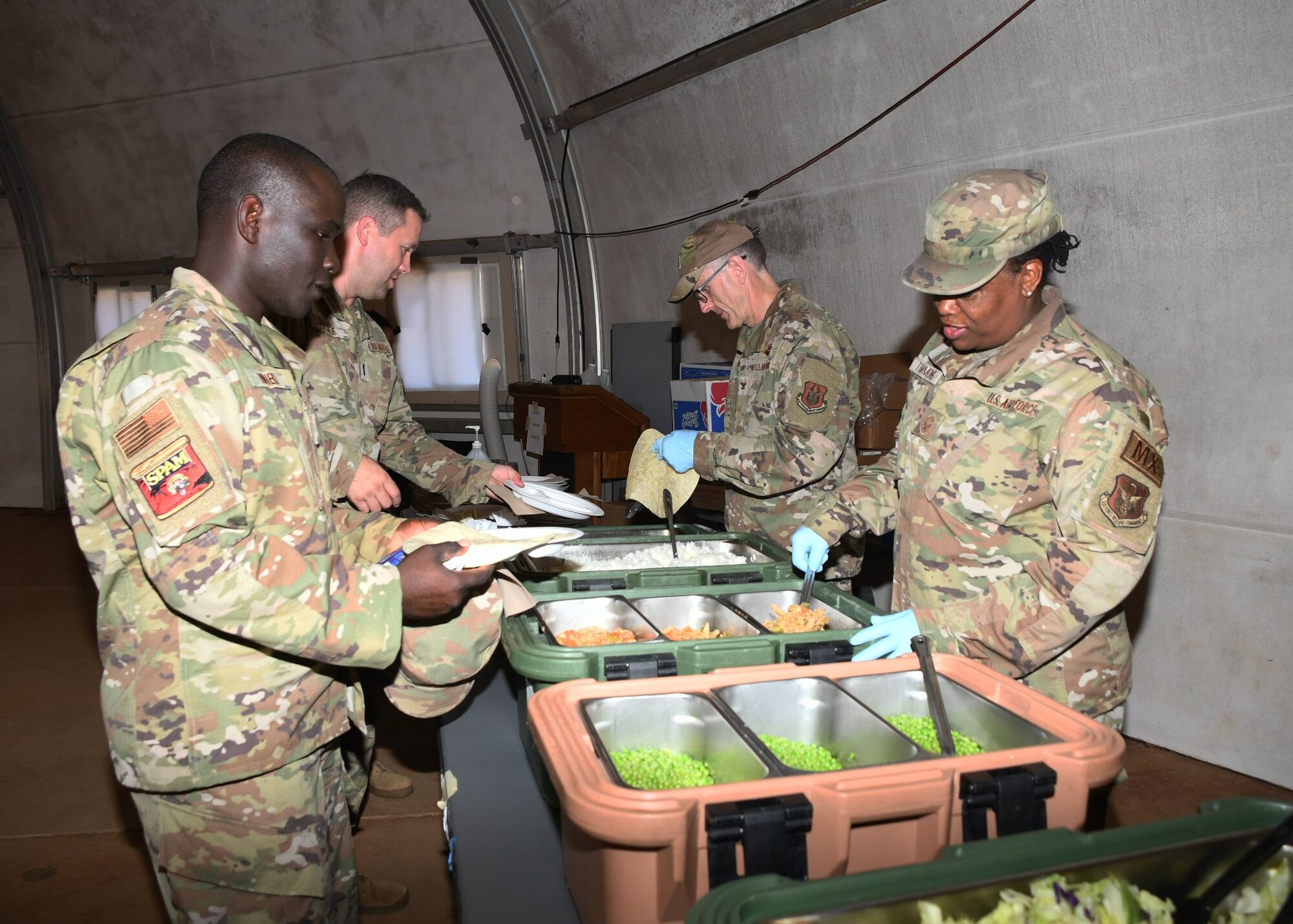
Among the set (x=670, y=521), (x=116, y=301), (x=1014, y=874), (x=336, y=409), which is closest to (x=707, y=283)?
(x=670, y=521)

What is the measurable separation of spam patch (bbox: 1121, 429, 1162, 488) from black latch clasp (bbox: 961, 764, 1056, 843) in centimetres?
64

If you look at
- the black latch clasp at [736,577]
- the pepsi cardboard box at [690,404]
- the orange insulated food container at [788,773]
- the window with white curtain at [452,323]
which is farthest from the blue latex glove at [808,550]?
the window with white curtain at [452,323]

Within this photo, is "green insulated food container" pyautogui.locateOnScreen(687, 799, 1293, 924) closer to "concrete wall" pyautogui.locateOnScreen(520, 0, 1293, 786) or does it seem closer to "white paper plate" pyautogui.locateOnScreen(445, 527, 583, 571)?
"white paper plate" pyautogui.locateOnScreen(445, 527, 583, 571)

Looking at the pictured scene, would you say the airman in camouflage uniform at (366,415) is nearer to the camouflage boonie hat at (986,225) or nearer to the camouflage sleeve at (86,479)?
the camouflage sleeve at (86,479)

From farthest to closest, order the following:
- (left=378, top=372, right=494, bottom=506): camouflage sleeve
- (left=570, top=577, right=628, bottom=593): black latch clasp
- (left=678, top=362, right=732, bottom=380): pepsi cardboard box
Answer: (left=678, top=362, right=732, bottom=380): pepsi cardboard box < (left=378, top=372, right=494, bottom=506): camouflage sleeve < (left=570, top=577, right=628, bottom=593): black latch clasp

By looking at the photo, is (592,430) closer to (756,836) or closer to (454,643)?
(454,643)

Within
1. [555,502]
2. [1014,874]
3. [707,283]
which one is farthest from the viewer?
[707,283]

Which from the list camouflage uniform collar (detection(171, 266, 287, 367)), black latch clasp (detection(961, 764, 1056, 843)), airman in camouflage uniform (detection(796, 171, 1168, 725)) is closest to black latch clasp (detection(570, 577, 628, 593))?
airman in camouflage uniform (detection(796, 171, 1168, 725))

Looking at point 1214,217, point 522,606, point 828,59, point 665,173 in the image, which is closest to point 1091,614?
point 522,606

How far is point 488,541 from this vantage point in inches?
49.0

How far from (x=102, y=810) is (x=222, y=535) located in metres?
2.64

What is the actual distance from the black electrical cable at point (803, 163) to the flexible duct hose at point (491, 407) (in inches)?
46.9

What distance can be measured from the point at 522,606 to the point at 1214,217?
2.44 m

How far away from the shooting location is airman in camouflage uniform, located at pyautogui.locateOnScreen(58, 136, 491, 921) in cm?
114
